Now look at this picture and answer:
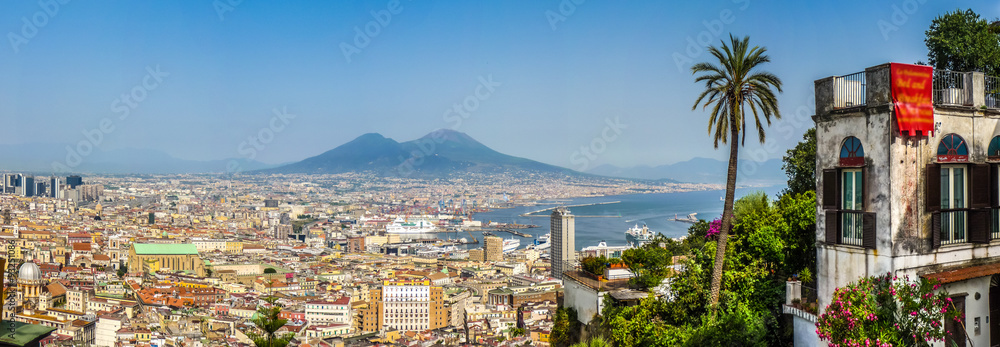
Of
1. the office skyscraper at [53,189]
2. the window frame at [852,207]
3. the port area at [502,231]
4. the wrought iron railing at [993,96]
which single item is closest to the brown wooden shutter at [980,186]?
the wrought iron railing at [993,96]

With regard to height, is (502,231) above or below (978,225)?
below

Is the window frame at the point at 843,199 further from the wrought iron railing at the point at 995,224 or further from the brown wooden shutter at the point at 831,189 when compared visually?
the wrought iron railing at the point at 995,224

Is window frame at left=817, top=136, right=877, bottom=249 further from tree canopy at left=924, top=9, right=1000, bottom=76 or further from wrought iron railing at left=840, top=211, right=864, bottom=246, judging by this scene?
tree canopy at left=924, top=9, right=1000, bottom=76

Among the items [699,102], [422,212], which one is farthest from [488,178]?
[699,102]

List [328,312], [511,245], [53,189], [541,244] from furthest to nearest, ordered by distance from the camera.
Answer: [53,189], [511,245], [541,244], [328,312]

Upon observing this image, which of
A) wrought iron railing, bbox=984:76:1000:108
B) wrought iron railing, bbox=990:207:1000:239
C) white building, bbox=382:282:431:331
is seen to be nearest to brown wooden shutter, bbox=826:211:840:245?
wrought iron railing, bbox=990:207:1000:239

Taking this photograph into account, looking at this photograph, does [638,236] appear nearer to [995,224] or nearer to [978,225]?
[995,224]

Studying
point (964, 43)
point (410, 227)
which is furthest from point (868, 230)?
point (410, 227)
